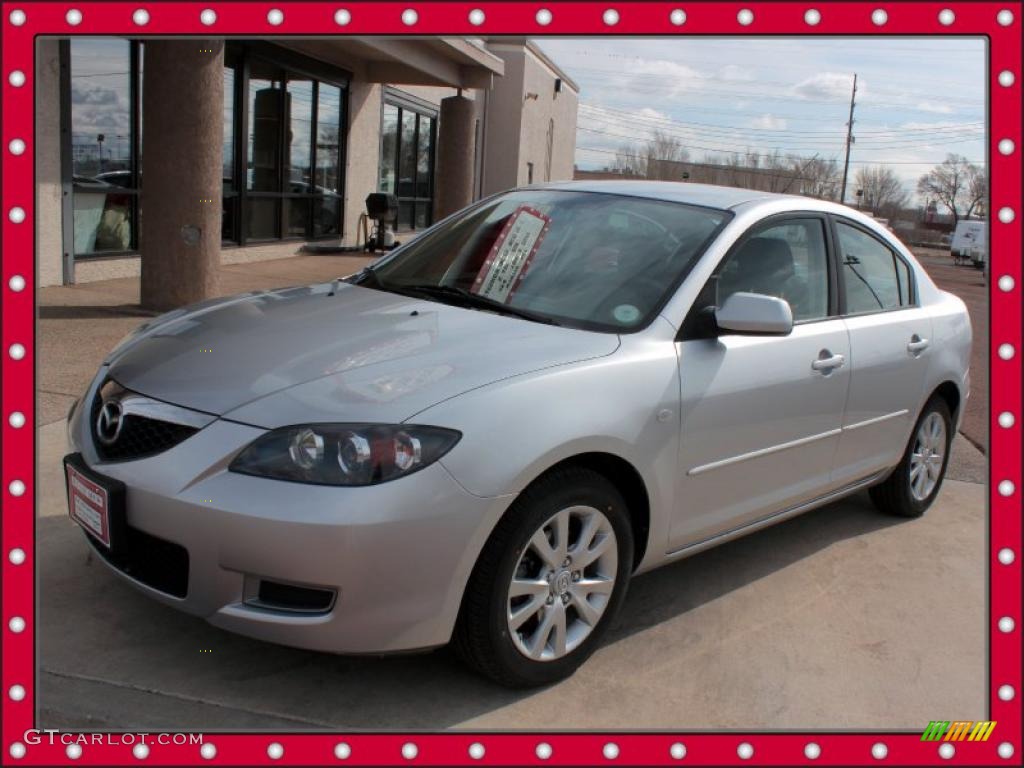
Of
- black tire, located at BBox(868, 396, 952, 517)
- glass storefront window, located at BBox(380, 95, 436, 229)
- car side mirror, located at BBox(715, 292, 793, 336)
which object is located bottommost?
black tire, located at BBox(868, 396, 952, 517)

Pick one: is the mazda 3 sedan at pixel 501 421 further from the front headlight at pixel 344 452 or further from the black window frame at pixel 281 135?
the black window frame at pixel 281 135

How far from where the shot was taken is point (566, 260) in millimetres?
3850

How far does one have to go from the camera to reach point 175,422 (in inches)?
115

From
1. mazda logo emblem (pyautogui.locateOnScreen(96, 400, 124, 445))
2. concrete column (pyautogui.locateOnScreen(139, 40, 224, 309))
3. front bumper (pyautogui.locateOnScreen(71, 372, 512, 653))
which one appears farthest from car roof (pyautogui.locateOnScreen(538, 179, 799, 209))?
concrete column (pyautogui.locateOnScreen(139, 40, 224, 309))

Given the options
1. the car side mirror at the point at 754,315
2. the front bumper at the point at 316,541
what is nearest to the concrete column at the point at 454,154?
the car side mirror at the point at 754,315

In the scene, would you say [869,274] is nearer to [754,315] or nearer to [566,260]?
[754,315]

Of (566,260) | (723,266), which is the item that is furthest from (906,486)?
(566,260)

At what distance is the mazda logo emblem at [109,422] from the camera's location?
305 cm

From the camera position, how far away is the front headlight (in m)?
2.71

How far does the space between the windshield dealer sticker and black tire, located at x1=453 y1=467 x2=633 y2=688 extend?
3.02ft

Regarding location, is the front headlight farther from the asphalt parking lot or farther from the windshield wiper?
the windshield wiper

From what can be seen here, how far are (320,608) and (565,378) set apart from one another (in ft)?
3.30

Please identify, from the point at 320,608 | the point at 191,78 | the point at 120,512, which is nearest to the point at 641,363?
the point at 320,608

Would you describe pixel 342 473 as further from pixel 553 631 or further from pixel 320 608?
pixel 553 631
